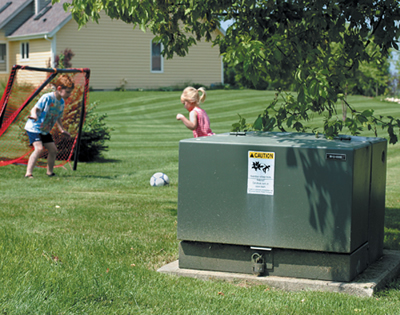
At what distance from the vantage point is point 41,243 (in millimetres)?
5395

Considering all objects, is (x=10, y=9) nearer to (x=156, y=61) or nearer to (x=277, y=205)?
(x=156, y=61)

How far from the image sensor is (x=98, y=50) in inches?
1355

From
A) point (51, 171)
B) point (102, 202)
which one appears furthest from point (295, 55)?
point (51, 171)

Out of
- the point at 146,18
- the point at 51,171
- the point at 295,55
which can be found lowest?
the point at 51,171

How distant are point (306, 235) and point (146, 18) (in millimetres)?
2607

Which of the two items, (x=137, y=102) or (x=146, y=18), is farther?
(x=137, y=102)

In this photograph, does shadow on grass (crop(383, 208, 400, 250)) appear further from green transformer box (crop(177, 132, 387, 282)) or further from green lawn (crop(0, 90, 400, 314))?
green transformer box (crop(177, 132, 387, 282))

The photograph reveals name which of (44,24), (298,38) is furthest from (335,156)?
(44,24)

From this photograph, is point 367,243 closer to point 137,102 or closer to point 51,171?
point 51,171

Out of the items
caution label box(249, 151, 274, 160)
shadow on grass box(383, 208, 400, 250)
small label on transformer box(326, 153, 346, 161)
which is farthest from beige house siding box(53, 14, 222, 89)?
small label on transformer box(326, 153, 346, 161)

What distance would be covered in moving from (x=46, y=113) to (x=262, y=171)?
7236 mm

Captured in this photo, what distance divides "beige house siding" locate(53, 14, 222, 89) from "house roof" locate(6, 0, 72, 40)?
71 cm

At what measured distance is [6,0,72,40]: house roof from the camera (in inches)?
1262

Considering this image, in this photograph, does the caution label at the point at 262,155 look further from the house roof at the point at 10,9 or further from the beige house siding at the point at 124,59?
the house roof at the point at 10,9
